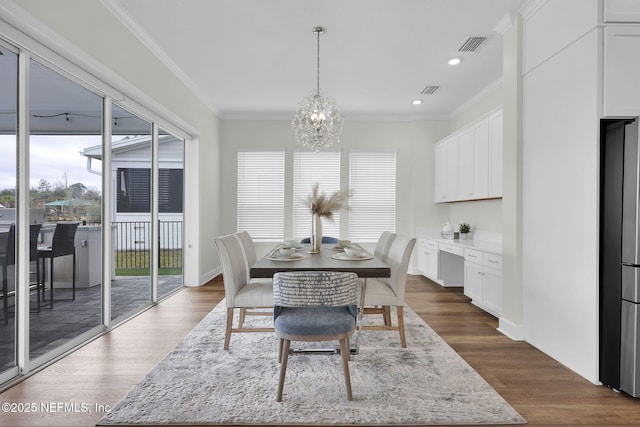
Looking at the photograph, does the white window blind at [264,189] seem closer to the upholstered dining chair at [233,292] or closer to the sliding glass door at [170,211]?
the sliding glass door at [170,211]

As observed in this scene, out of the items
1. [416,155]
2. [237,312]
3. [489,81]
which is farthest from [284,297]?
[416,155]

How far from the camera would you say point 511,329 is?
3293 millimetres

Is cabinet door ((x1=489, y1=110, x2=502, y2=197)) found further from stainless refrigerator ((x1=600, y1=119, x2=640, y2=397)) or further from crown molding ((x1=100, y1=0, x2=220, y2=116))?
crown molding ((x1=100, y1=0, x2=220, y2=116))

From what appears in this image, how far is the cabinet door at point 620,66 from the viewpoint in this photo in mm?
2365

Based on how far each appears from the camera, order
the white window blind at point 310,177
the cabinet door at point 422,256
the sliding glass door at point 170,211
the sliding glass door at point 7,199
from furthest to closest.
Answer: the white window blind at point 310,177
the cabinet door at point 422,256
the sliding glass door at point 170,211
the sliding glass door at point 7,199

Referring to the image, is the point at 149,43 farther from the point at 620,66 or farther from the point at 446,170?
the point at 446,170

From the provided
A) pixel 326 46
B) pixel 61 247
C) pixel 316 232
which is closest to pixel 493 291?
pixel 316 232

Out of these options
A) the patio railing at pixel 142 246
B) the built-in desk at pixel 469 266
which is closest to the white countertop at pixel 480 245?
the built-in desk at pixel 469 266

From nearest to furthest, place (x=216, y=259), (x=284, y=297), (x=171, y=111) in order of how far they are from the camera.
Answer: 1. (x=284, y=297)
2. (x=171, y=111)
3. (x=216, y=259)

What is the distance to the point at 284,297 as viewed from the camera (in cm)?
216

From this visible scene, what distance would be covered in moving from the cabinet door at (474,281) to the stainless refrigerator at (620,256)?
1.82m

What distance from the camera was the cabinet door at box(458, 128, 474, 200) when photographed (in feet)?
16.3

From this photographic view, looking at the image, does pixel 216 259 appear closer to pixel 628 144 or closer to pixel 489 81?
pixel 489 81

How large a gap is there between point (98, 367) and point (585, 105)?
157 inches
